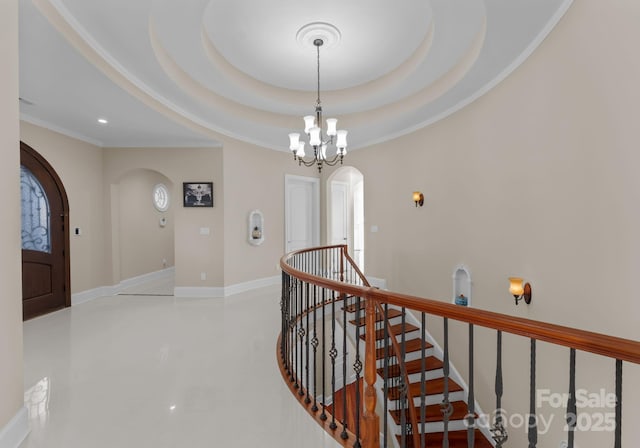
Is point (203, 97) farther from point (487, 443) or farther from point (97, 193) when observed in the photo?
point (487, 443)

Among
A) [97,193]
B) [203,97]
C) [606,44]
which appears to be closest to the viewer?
[606,44]

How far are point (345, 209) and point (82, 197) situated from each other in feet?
18.1

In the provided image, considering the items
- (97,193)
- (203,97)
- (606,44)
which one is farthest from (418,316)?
(97,193)

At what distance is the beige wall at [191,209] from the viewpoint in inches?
218

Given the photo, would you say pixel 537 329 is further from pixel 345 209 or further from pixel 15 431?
pixel 345 209

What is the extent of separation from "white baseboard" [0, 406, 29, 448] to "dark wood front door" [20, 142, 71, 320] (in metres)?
3.06

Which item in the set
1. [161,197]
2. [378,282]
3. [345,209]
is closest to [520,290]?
[378,282]

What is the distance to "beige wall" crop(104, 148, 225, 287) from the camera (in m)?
5.53

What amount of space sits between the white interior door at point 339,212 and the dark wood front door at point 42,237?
5161 mm

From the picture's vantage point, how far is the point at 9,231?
185cm

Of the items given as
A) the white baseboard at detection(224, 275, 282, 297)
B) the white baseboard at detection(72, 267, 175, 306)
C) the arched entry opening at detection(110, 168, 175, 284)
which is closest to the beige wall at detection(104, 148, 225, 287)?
the white baseboard at detection(224, 275, 282, 297)

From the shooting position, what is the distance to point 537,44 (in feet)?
9.27

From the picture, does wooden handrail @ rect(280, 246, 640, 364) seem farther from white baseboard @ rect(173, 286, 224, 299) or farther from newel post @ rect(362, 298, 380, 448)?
white baseboard @ rect(173, 286, 224, 299)

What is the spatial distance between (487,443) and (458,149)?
381cm
